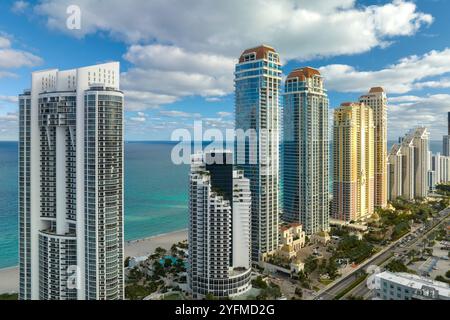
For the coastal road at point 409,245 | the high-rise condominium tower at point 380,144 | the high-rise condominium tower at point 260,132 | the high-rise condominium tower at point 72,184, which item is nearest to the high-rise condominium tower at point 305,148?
the high-rise condominium tower at point 260,132

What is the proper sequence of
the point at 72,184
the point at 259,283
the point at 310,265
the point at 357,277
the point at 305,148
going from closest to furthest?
the point at 72,184 < the point at 259,283 < the point at 357,277 < the point at 310,265 < the point at 305,148

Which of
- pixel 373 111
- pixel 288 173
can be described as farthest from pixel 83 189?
pixel 373 111

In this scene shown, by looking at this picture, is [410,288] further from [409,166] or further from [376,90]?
[409,166]

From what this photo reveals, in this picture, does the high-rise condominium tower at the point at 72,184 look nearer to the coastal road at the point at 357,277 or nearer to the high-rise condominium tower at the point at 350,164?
the coastal road at the point at 357,277

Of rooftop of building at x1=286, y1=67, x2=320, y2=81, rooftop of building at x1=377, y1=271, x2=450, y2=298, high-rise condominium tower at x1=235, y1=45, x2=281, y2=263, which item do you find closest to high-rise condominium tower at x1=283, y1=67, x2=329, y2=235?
rooftop of building at x1=286, y1=67, x2=320, y2=81

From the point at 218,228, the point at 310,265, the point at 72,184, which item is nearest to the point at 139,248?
the point at 218,228

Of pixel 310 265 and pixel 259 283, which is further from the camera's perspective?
pixel 310 265
